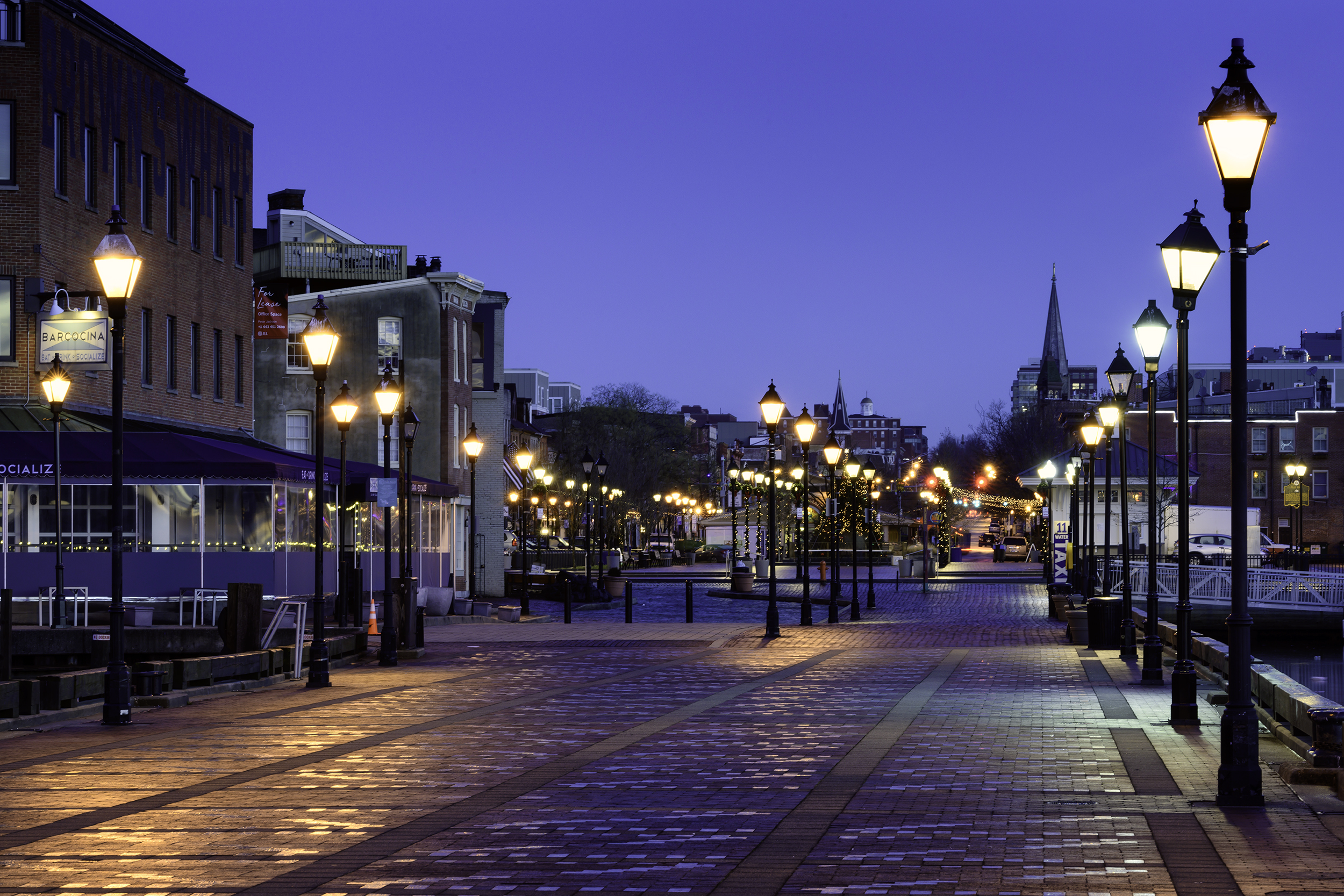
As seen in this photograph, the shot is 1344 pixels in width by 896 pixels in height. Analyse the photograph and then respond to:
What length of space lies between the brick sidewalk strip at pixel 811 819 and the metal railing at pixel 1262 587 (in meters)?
34.3

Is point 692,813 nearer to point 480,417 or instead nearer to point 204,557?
point 204,557

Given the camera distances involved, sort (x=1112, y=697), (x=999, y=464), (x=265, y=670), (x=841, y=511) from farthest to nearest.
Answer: (x=999, y=464), (x=841, y=511), (x=265, y=670), (x=1112, y=697)

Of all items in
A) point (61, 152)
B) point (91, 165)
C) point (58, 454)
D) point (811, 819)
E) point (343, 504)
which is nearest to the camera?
point (811, 819)

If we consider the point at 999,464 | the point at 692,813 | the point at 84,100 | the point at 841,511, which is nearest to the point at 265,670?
the point at 692,813

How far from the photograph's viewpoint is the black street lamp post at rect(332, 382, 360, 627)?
27969mm

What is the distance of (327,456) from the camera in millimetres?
50875

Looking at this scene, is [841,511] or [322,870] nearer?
[322,870]

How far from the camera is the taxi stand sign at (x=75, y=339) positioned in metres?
32.0

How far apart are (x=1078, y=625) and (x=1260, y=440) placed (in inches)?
2858

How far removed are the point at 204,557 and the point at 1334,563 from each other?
223 feet

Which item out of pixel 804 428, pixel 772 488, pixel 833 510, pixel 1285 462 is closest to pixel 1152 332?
pixel 772 488

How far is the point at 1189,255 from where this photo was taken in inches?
597

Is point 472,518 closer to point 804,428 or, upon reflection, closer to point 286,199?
point 804,428

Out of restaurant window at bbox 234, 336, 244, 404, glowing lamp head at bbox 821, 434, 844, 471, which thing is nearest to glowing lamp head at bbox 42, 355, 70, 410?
restaurant window at bbox 234, 336, 244, 404
